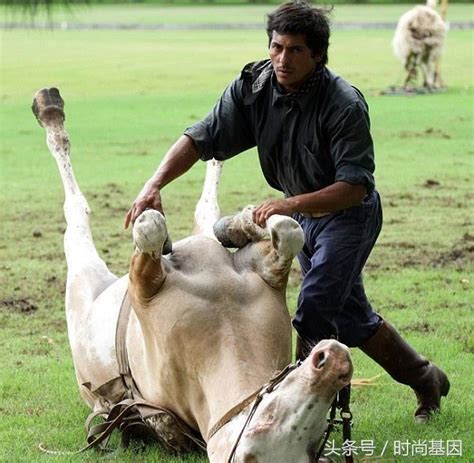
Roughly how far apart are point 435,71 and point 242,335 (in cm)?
1925

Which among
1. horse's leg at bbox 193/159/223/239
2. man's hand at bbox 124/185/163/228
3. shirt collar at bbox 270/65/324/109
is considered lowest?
horse's leg at bbox 193/159/223/239

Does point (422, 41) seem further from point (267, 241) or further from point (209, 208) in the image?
point (267, 241)

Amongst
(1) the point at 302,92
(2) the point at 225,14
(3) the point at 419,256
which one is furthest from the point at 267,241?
(2) the point at 225,14

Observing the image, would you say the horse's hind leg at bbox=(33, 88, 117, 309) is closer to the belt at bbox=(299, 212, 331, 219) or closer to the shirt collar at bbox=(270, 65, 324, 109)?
the belt at bbox=(299, 212, 331, 219)

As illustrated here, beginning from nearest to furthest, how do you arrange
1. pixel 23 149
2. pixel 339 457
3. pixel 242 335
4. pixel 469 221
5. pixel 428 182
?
pixel 242 335, pixel 339 457, pixel 469 221, pixel 428 182, pixel 23 149

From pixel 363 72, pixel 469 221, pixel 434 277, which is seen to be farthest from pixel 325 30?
pixel 363 72

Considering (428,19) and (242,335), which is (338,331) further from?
(428,19)

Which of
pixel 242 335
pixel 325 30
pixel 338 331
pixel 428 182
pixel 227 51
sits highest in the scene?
pixel 325 30

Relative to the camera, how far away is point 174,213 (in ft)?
36.1

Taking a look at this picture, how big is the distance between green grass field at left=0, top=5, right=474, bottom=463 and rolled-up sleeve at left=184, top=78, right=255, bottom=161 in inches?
49.8

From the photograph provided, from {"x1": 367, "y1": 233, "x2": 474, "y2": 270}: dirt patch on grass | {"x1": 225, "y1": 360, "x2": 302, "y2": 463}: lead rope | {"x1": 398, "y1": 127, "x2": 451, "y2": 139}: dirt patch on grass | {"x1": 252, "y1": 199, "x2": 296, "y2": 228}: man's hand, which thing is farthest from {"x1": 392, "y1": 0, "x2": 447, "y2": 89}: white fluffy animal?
{"x1": 225, "y1": 360, "x2": 302, "y2": 463}: lead rope

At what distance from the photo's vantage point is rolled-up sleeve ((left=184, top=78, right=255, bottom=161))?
17.0 ft

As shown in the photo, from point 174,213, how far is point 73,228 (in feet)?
14.9

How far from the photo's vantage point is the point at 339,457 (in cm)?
489
